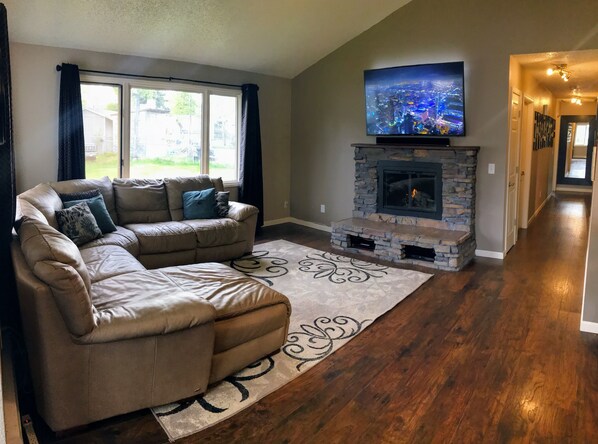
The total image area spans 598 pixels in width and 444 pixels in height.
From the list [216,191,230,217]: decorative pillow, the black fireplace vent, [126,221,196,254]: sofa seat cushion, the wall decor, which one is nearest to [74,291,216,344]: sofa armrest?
[126,221,196,254]: sofa seat cushion

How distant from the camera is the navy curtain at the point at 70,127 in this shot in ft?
16.4

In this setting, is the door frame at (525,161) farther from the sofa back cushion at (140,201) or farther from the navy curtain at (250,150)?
the sofa back cushion at (140,201)

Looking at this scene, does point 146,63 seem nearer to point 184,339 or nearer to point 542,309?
point 184,339

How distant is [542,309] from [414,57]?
345cm

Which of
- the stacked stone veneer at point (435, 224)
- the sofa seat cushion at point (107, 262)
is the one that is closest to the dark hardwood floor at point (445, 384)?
Result: the stacked stone veneer at point (435, 224)

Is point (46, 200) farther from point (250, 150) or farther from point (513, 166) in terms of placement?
point (513, 166)

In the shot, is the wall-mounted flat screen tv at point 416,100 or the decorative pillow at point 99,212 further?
the wall-mounted flat screen tv at point 416,100

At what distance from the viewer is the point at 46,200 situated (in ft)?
13.7

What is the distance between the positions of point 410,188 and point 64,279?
15.5 feet

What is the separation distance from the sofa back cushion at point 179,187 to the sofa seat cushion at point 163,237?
1.41ft

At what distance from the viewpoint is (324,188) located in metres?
7.21

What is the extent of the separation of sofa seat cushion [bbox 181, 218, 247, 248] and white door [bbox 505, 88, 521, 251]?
10.7 feet

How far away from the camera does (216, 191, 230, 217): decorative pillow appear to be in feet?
18.1

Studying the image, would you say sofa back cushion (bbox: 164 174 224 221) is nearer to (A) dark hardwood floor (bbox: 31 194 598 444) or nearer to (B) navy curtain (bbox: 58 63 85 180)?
(B) navy curtain (bbox: 58 63 85 180)
